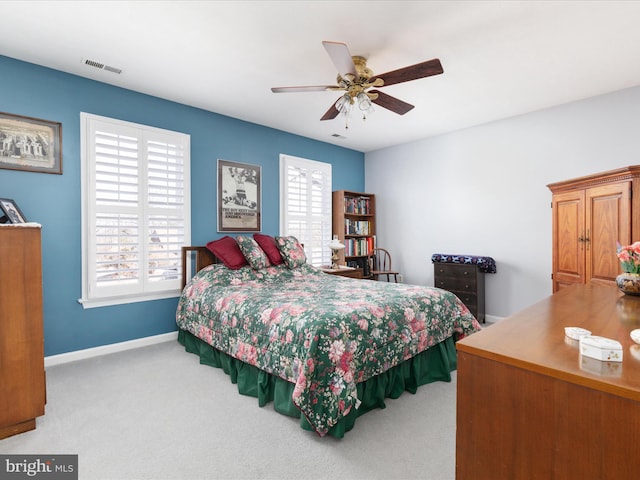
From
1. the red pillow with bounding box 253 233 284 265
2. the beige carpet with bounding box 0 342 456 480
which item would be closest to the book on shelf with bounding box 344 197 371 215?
the red pillow with bounding box 253 233 284 265

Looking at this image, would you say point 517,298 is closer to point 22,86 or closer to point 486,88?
point 486,88

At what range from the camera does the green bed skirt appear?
7.07ft

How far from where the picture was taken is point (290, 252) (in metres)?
4.02

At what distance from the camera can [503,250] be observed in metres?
4.38

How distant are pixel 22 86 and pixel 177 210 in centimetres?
164

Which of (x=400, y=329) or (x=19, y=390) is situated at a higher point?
(x=400, y=329)

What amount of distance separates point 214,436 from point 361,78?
272 cm

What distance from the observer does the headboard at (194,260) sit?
12.3 feet

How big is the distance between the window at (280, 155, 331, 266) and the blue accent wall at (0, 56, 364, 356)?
100 centimetres

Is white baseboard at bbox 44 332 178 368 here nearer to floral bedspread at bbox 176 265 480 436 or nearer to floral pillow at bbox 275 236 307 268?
floral bedspread at bbox 176 265 480 436

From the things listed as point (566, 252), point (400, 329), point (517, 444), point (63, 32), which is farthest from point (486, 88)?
point (63, 32)

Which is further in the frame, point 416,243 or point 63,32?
point 416,243

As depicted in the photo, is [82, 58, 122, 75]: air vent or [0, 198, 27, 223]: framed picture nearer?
[0, 198, 27, 223]: framed picture

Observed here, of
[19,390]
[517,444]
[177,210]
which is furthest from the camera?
[177,210]
